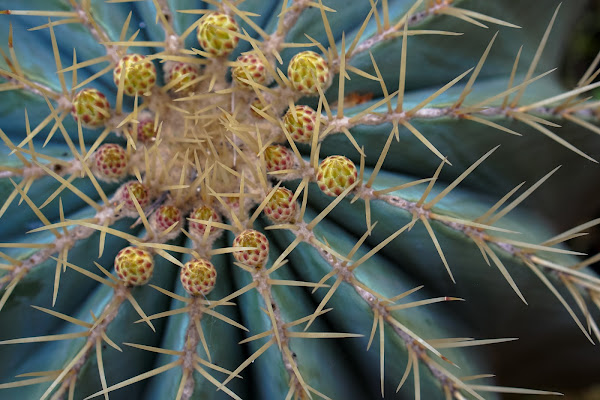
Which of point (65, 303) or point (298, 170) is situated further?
point (65, 303)

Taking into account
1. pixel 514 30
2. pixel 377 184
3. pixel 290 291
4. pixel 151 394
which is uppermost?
pixel 514 30

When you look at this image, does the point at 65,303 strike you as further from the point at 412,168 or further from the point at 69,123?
the point at 412,168

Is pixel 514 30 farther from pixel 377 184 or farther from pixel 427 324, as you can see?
pixel 427 324

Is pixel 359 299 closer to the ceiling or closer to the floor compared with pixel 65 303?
closer to the ceiling

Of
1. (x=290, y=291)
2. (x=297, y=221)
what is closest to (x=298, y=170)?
(x=297, y=221)

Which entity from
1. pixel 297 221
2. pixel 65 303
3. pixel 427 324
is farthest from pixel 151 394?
pixel 427 324

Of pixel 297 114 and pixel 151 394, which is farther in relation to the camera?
pixel 151 394
